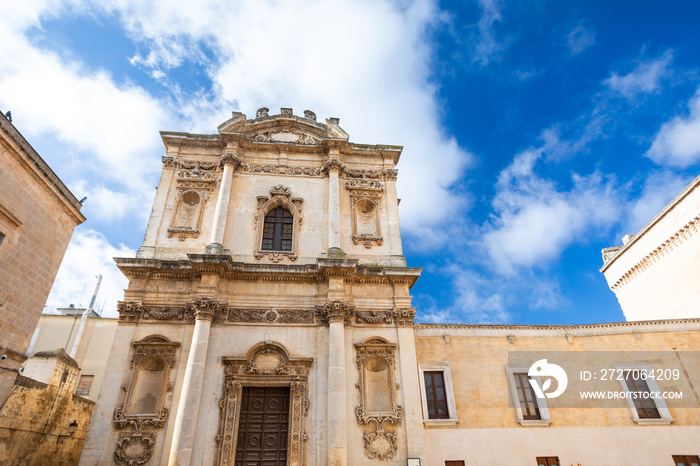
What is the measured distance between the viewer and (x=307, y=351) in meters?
A: 13.2

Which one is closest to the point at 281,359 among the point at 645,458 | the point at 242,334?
the point at 242,334

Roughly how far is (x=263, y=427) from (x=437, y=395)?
5.79 meters

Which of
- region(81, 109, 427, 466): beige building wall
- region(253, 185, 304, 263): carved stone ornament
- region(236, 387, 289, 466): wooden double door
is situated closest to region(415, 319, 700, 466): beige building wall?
region(81, 109, 427, 466): beige building wall

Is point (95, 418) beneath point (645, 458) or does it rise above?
above

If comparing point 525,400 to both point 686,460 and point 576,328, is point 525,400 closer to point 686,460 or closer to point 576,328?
point 576,328

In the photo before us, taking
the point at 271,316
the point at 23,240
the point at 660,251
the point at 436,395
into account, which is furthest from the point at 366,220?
the point at 660,251

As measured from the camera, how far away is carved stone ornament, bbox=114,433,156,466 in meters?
11.3

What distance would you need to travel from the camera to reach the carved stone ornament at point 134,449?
1130 centimetres

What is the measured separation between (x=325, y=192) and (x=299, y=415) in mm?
8342

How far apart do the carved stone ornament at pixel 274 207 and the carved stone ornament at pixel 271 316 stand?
200cm

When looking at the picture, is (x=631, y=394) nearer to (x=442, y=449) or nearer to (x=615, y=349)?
(x=615, y=349)

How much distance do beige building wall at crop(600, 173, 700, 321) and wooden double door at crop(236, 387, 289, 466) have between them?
1972cm

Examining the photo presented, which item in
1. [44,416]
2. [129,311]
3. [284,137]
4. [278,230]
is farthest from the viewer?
[284,137]

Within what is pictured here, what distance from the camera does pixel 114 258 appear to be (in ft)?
44.9
